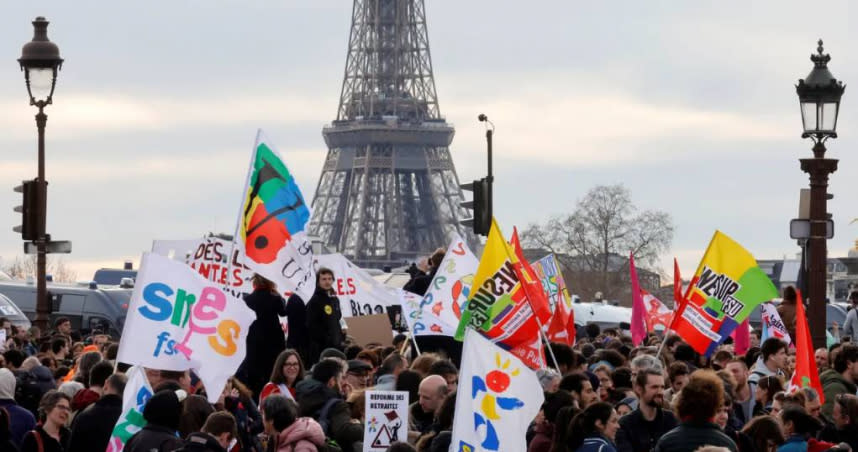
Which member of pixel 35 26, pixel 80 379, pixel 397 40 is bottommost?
pixel 80 379

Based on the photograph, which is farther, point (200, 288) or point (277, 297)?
point (277, 297)

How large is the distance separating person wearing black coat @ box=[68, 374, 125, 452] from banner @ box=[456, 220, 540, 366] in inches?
121

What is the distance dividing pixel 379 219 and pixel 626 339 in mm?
96518

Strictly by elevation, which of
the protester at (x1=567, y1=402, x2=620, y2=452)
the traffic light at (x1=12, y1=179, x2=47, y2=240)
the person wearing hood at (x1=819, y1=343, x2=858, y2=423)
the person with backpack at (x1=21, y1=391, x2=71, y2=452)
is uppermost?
the traffic light at (x1=12, y1=179, x2=47, y2=240)

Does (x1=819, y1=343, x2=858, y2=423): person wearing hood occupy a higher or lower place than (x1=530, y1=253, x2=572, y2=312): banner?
lower

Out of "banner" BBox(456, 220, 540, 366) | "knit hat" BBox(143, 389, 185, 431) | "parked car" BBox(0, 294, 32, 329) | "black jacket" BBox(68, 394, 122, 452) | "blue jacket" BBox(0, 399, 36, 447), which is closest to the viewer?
"knit hat" BBox(143, 389, 185, 431)

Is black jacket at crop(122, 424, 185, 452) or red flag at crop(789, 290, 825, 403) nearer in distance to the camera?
black jacket at crop(122, 424, 185, 452)

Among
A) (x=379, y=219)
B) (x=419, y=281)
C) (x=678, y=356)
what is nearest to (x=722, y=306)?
(x=678, y=356)

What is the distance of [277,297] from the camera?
17.3m

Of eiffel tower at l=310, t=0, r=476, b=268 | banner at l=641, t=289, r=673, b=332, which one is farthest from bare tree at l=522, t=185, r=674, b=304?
banner at l=641, t=289, r=673, b=332

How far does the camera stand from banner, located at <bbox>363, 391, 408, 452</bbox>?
13070 millimetres

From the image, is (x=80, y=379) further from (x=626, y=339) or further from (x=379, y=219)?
(x=379, y=219)

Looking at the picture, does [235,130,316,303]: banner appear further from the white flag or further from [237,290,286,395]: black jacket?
the white flag

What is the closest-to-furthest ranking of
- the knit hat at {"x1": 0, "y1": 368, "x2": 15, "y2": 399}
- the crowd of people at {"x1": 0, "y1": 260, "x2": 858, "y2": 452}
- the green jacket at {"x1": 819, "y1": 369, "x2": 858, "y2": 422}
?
1. the crowd of people at {"x1": 0, "y1": 260, "x2": 858, "y2": 452}
2. the knit hat at {"x1": 0, "y1": 368, "x2": 15, "y2": 399}
3. the green jacket at {"x1": 819, "y1": 369, "x2": 858, "y2": 422}
